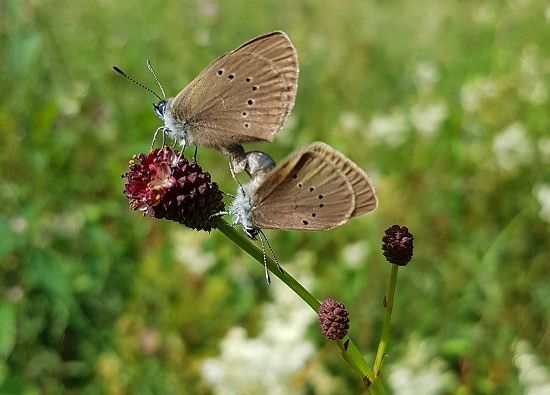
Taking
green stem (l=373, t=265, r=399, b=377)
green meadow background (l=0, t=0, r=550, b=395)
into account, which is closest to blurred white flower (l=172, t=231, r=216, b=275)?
green meadow background (l=0, t=0, r=550, b=395)

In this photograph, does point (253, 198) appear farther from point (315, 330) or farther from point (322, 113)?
point (322, 113)

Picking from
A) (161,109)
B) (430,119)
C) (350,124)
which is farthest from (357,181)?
(350,124)

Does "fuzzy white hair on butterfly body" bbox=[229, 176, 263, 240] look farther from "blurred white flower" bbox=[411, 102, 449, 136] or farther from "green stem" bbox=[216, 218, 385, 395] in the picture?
"blurred white flower" bbox=[411, 102, 449, 136]

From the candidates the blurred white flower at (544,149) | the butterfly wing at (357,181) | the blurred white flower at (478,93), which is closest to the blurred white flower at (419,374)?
the blurred white flower at (544,149)

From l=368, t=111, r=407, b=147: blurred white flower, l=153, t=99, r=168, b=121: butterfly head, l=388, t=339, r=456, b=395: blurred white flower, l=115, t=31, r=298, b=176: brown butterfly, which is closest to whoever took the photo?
l=115, t=31, r=298, b=176: brown butterfly

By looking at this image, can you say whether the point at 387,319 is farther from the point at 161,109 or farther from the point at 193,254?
the point at 193,254

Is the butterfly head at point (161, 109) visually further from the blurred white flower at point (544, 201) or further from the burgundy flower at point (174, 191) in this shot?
the blurred white flower at point (544, 201)
